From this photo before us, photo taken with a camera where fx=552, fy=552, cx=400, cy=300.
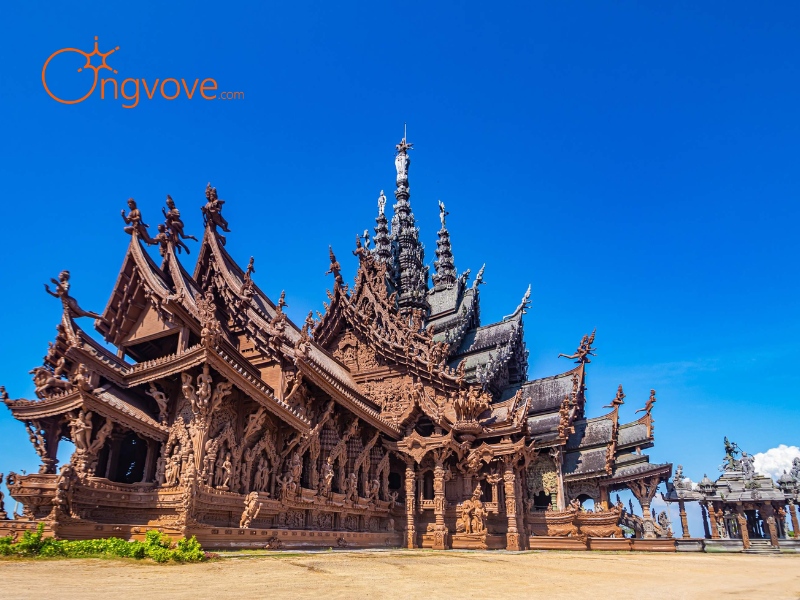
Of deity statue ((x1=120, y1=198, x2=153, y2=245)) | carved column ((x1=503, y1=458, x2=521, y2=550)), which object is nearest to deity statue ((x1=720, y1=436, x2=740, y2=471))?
carved column ((x1=503, y1=458, x2=521, y2=550))

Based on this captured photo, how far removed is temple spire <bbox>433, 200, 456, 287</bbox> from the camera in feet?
137

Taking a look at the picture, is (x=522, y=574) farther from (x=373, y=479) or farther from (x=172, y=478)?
(x=373, y=479)

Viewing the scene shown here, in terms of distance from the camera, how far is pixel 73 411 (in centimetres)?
1105

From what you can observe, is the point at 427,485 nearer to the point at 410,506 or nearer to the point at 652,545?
the point at 410,506

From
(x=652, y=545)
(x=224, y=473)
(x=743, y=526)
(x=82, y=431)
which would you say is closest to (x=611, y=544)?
(x=652, y=545)

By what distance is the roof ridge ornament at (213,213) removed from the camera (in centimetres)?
1791

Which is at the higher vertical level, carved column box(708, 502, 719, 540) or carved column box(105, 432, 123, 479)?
carved column box(105, 432, 123, 479)

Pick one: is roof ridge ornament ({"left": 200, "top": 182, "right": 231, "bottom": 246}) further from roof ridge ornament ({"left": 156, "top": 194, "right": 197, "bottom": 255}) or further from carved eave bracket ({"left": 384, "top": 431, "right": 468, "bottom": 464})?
carved eave bracket ({"left": 384, "top": 431, "right": 468, "bottom": 464})

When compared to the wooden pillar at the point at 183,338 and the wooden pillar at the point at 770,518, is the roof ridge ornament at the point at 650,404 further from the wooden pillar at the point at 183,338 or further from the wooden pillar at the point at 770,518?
the wooden pillar at the point at 183,338

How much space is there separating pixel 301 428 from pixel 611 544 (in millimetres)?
12253

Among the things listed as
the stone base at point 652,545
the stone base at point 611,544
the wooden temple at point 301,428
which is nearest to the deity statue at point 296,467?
the wooden temple at point 301,428

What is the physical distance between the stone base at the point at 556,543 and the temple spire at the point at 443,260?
2358cm

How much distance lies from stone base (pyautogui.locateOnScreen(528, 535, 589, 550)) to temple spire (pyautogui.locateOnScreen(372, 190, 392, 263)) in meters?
23.8

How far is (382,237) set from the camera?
42.2 meters
